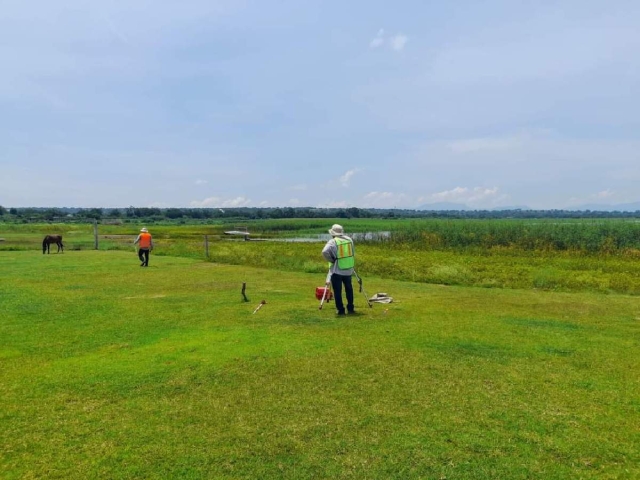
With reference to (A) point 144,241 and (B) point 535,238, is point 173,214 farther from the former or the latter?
(A) point 144,241

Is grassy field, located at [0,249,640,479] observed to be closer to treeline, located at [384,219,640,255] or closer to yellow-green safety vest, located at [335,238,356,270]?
yellow-green safety vest, located at [335,238,356,270]

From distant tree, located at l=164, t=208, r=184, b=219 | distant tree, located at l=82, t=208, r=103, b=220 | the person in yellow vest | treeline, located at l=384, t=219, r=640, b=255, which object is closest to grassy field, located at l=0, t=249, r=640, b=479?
the person in yellow vest

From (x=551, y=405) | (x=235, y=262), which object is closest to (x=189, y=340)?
(x=551, y=405)

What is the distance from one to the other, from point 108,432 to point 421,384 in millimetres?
3432

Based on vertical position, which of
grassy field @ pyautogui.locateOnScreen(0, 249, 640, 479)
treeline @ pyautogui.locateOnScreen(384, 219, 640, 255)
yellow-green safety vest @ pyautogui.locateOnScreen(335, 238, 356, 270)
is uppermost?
yellow-green safety vest @ pyautogui.locateOnScreen(335, 238, 356, 270)

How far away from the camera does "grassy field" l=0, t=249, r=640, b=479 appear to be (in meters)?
3.94

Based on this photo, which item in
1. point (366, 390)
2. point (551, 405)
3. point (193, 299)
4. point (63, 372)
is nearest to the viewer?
point (551, 405)

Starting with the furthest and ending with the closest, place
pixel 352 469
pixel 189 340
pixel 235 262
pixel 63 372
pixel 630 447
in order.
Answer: pixel 235 262
pixel 189 340
pixel 63 372
pixel 630 447
pixel 352 469

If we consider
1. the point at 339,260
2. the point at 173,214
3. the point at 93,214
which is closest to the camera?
the point at 339,260

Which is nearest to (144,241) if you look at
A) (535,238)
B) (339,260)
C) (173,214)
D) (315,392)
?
(339,260)

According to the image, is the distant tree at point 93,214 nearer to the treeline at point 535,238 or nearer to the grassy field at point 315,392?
the treeline at point 535,238

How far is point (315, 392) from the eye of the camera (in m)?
5.36

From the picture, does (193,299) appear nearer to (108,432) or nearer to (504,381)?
(108,432)

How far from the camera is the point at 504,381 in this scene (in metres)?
5.74
